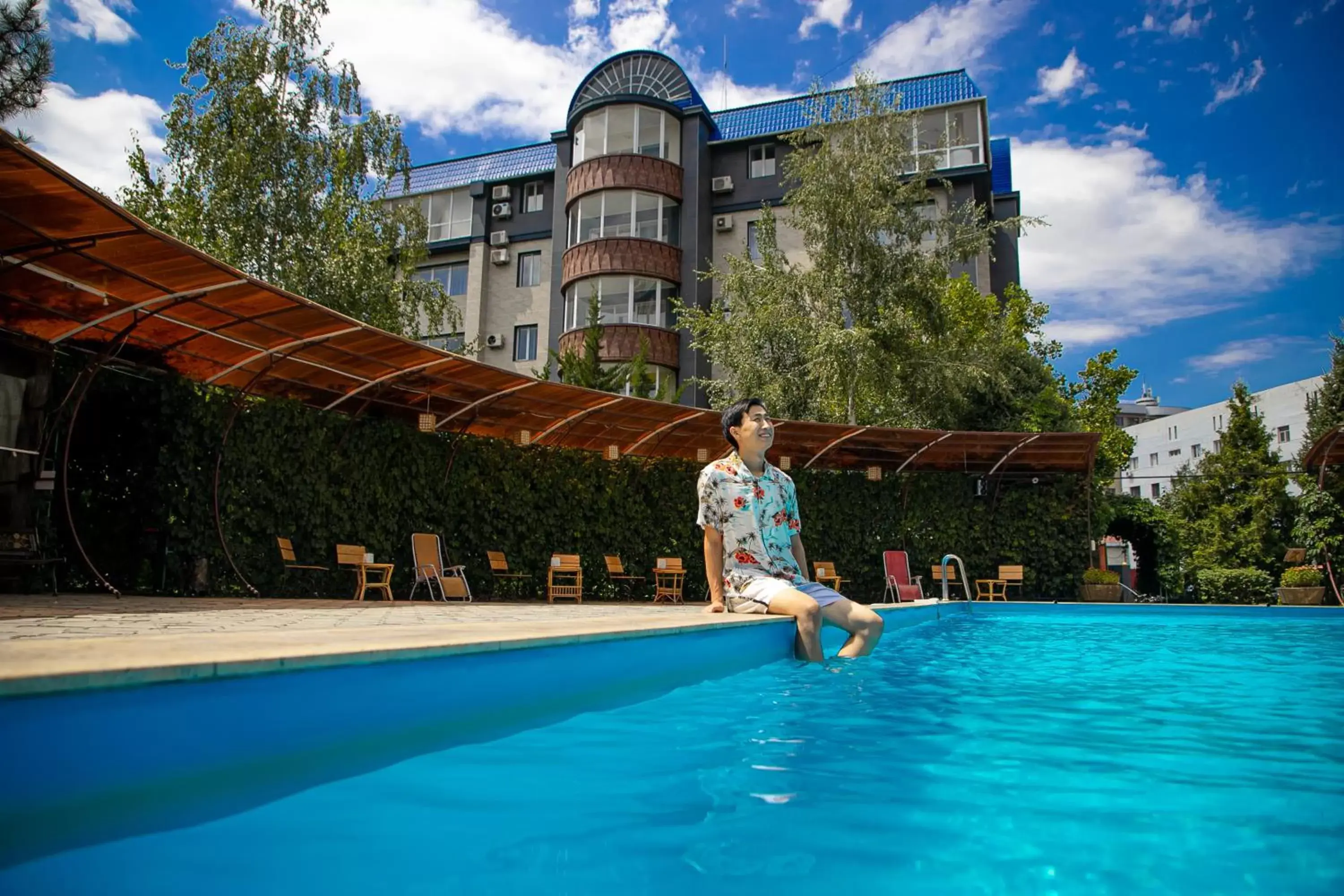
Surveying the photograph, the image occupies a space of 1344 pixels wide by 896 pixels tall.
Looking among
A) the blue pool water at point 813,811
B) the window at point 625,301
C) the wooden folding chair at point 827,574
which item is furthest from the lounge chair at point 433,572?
the window at point 625,301

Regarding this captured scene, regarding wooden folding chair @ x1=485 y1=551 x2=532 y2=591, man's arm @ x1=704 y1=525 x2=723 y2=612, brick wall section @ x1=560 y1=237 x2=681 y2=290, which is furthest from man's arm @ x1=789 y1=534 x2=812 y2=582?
brick wall section @ x1=560 y1=237 x2=681 y2=290

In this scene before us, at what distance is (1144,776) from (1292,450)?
163 ft

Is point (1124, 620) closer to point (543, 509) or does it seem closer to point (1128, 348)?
point (543, 509)

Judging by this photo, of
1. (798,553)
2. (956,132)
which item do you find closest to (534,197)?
(956,132)

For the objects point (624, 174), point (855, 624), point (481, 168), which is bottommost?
point (855, 624)

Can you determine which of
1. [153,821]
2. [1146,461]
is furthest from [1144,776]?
[1146,461]

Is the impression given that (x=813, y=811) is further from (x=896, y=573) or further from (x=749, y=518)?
(x=896, y=573)

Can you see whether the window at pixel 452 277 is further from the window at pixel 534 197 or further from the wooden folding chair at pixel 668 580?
the wooden folding chair at pixel 668 580

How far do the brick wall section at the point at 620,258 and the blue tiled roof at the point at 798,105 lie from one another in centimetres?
508

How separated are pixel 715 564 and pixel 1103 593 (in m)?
13.3

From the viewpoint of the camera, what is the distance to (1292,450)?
42312mm

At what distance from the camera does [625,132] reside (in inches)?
1011

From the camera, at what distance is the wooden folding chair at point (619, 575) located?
45.4 feet

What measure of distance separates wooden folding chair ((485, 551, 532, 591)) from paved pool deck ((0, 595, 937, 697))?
4075mm
